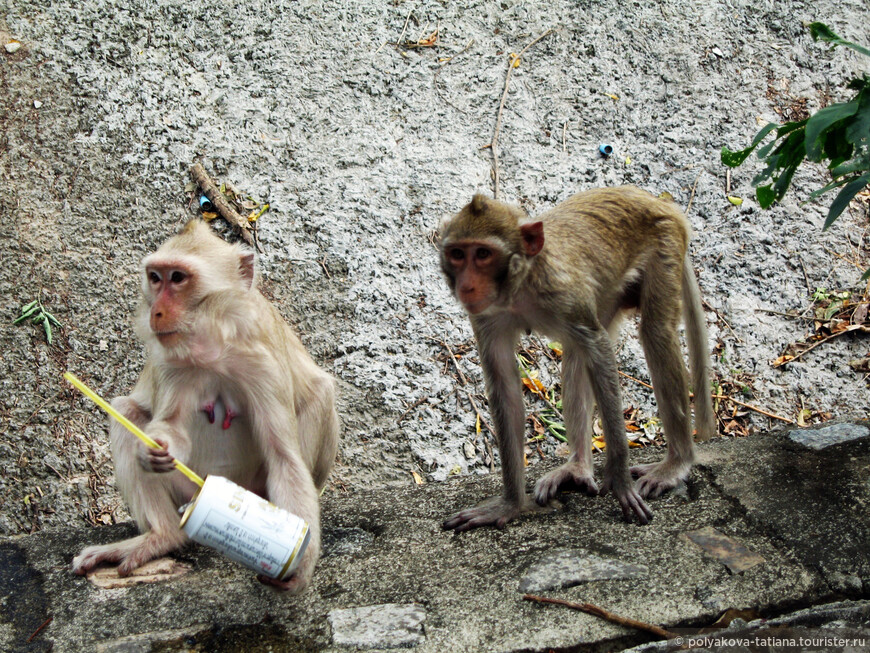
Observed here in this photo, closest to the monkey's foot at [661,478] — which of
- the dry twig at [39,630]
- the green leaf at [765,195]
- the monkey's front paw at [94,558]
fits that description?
the green leaf at [765,195]

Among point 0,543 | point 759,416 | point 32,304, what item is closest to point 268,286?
point 32,304

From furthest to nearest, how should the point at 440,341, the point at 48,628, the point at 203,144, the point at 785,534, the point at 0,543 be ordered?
the point at 203,144
the point at 440,341
the point at 0,543
the point at 785,534
the point at 48,628

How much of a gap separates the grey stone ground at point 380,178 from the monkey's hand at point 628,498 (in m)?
0.10

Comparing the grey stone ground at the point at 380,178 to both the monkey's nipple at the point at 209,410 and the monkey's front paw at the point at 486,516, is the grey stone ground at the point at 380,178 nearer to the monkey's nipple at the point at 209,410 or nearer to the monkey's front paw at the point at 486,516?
the monkey's front paw at the point at 486,516

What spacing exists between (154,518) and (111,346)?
2.17 metres

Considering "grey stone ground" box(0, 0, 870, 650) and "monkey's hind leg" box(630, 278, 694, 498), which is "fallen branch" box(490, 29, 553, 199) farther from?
"monkey's hind leg" box(630, 278, 694, 498)

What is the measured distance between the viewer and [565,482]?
388 cm

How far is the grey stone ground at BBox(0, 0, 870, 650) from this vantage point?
199 inches

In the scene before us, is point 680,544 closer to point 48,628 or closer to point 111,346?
point 48,628

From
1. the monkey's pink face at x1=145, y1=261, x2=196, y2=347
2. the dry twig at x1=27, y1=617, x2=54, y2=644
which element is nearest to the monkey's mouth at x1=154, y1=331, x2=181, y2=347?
the monkey's pink face at x1=145, y1=261, x2=196, y2=347

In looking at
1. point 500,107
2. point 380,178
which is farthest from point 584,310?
point 500,107

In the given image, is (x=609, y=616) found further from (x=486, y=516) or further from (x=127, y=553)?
(x=127, y=553)

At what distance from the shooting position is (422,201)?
5.95 metres

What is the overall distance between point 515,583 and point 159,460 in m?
1.35
